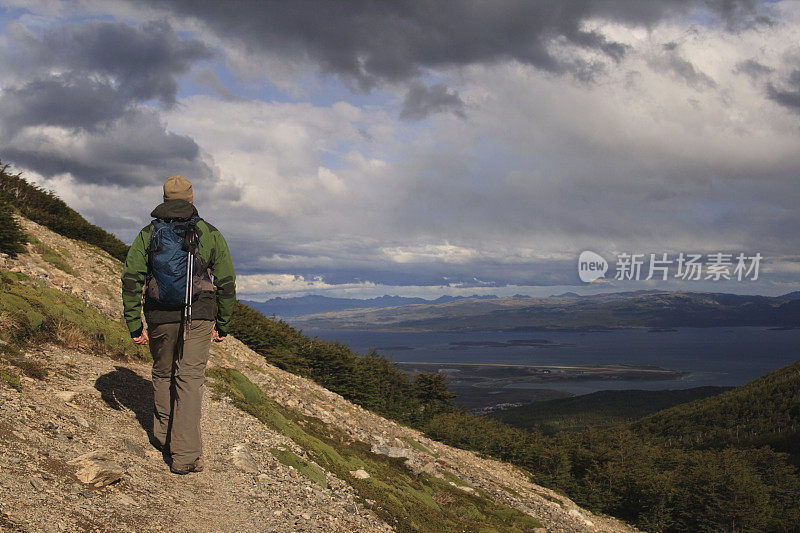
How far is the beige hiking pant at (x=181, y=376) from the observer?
23.3 feet

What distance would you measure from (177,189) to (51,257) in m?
22.0

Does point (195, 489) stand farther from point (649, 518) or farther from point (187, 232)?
point (649, 518)

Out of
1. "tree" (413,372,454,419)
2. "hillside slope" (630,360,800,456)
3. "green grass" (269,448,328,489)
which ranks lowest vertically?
"hillside slope" (630,360,800,456)

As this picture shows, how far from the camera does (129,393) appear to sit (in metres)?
9.69

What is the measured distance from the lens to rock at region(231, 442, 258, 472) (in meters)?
8.34

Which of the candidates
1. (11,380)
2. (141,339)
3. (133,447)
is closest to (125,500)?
(133,447)

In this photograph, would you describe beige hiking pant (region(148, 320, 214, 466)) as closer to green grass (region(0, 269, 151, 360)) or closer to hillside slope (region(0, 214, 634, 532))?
hillside slope (region(0, 214, 634, 532))

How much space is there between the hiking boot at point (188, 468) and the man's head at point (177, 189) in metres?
4.01

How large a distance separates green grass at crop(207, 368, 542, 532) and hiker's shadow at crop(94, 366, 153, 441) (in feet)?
7.59

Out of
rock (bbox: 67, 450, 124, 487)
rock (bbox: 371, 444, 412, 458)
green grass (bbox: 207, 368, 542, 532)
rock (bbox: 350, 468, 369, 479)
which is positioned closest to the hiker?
rock (bbox: 67, 450, 124, 487)

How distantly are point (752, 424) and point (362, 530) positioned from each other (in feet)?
557

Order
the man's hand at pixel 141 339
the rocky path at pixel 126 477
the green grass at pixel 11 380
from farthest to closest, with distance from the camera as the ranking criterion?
the green grass at pixel 11 380 → the man's hand at pixel 141 339 → the rocky path at pixel 126 477

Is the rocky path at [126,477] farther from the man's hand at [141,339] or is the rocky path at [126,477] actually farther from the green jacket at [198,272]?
the green jacket at [198,272]

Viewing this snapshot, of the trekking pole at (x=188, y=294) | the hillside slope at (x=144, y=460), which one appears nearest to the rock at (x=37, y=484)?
the hillside slope at (x=144, y=460)
